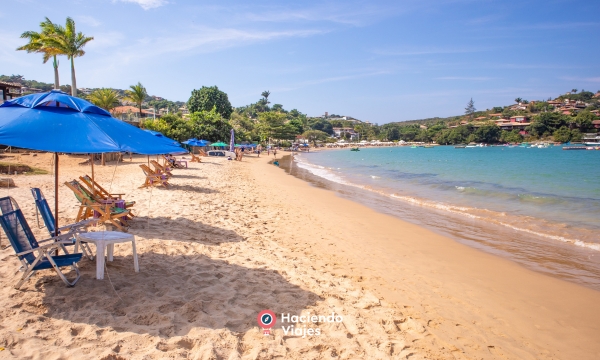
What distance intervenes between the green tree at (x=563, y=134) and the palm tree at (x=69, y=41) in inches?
4209

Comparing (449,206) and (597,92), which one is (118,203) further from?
(597,92)

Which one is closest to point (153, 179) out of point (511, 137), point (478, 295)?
point (478, 295)

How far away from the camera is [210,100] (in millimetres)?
56438

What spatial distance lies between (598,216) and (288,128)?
5953 cm

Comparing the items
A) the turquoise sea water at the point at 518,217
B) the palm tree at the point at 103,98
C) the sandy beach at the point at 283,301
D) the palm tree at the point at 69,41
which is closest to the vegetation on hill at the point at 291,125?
the palm tree at the point at 103,98

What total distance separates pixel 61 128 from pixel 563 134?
11343 cm

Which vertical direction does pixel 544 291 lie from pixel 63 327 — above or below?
below

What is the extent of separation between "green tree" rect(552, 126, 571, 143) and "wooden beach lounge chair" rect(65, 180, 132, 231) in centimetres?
11148

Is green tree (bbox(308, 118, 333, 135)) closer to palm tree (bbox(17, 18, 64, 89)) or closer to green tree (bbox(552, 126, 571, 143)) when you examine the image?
green tree (bbox(552, 126, 571, 143))

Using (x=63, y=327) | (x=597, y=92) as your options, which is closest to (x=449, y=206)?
(x=63, y=327)

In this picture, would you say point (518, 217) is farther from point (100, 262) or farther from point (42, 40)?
point (42, 40)

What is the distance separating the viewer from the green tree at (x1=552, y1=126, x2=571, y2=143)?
89475mm

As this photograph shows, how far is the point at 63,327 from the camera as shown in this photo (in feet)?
9.50

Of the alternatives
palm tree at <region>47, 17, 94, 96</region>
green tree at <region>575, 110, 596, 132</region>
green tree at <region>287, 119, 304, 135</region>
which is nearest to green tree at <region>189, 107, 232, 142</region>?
palm tree at <region>47, 17, 94, 96</region>
